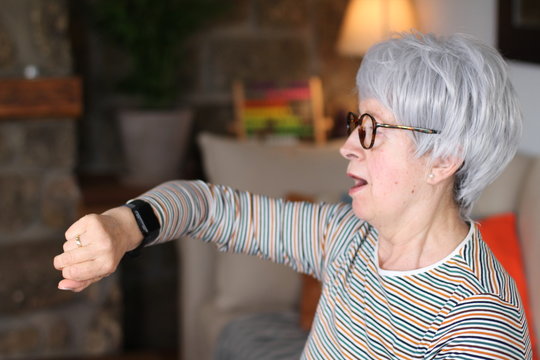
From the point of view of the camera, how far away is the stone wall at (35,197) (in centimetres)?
293

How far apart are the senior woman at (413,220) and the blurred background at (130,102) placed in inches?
49.2

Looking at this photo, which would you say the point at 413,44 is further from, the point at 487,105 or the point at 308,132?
the point at 308,132

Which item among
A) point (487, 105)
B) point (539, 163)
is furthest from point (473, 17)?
point (487, 105)

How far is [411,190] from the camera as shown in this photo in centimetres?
136

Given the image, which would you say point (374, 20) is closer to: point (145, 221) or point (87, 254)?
point (145, 221)

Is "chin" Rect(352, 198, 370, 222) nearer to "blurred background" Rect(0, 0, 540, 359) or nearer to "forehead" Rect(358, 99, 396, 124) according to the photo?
"forehead" Rect(358, 99, 396, 124)

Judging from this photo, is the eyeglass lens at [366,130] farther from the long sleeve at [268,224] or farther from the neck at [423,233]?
the long sleeve at [268,224]

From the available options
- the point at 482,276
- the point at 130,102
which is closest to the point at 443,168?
the point at 482,276

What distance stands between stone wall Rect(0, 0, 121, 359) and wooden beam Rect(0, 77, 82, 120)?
0.07 meters

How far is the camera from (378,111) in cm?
135

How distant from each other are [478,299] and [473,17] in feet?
6.11

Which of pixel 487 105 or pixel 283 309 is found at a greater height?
pixel 487 105

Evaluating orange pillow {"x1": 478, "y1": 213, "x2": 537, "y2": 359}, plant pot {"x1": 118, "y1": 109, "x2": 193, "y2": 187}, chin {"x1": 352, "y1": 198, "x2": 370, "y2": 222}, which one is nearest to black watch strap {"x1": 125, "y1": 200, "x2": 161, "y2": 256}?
chin {"x1": 352, "y1": 198, "x2": 370, "y2": 222}

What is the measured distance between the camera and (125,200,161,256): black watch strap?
132cm
